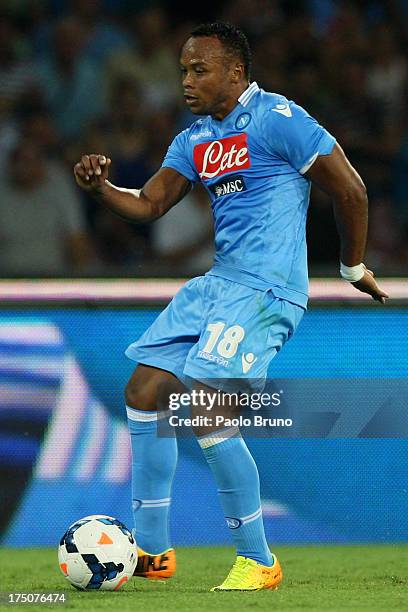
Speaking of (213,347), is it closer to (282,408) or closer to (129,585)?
(129,585)

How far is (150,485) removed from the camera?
4816mm

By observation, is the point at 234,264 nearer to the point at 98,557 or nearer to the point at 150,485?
the point at 150,485

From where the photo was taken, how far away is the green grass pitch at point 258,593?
4109 mm

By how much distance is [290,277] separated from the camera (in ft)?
15.2

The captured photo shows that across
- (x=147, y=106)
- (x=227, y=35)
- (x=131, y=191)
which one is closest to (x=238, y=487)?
(x=131, y=191)

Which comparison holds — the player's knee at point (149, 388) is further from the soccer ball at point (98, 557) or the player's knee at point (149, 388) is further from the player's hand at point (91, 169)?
the player's hand at point (91, 169)

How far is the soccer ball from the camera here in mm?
4449

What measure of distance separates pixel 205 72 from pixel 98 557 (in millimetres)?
1782

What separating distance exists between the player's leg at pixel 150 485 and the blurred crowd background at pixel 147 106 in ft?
8.93

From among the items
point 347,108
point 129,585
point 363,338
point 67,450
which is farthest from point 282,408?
point 347,108

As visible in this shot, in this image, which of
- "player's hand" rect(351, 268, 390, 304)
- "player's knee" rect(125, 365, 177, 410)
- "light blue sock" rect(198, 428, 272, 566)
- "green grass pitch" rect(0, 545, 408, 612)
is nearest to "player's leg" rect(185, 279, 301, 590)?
"light blue sock" rect(198, 428, 272, 566)

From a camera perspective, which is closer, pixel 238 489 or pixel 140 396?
pixel 238 489

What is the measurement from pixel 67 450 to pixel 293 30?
166 inches

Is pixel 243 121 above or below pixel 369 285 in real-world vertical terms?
above
